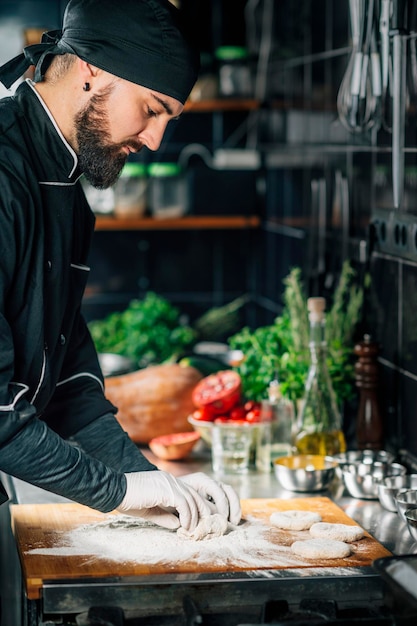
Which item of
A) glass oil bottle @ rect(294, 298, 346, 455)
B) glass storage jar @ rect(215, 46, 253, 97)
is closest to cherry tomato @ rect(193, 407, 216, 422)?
glass oil bottle @ rect(294, 298, 346, 455)

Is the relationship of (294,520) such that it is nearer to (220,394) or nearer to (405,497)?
(405,497)

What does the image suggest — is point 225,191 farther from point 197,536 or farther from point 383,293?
point 197,536

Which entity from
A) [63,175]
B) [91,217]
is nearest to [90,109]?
[63,175]

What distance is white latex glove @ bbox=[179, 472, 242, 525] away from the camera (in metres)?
2.10

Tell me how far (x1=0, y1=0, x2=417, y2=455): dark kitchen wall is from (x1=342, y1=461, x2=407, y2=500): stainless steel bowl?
0.10 metres

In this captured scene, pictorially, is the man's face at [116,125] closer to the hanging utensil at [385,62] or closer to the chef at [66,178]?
the chef at [66,178]

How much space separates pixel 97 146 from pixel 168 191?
2.81 m

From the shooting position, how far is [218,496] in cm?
210

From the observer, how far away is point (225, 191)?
4777 mm

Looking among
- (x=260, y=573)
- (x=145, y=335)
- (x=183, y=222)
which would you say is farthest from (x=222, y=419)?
(x=183, y=222)

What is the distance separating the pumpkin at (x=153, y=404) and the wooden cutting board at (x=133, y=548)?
0.63 meters

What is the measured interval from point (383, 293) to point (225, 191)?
2.17 m

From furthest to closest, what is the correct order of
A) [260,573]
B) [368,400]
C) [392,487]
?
[368,400], [392,487], [260,573]

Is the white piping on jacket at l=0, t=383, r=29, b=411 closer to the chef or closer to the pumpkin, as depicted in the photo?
the chef
